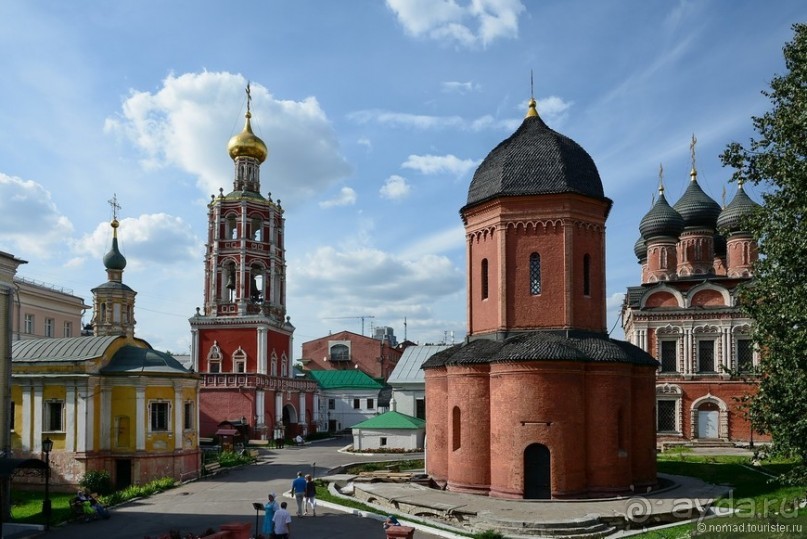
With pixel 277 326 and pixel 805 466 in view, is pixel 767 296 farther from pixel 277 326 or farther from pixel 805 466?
pixel 277 326

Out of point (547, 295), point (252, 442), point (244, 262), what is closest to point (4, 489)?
point (547, 295)

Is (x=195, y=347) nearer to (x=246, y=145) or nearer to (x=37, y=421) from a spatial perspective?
(x=246, y=145)

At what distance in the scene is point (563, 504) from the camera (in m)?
19.2

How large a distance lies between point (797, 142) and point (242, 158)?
125 feet

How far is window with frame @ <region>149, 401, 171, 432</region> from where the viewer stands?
2606 cm

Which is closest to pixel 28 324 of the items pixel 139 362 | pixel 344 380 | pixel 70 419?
pixel 344 380

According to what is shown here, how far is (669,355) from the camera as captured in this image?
121 ft

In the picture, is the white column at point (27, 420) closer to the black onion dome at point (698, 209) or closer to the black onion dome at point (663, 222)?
the black onion dome at point (663, 222)

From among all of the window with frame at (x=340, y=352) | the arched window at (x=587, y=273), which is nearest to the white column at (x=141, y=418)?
the arched window at (x=587, y=273)

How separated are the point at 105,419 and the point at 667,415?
25.9 meters

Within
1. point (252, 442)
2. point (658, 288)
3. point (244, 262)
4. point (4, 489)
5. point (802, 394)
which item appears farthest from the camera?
point (244, 262)

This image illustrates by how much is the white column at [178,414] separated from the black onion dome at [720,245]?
102 ft

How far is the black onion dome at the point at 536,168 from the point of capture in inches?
901

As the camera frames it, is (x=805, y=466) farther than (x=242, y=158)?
No
